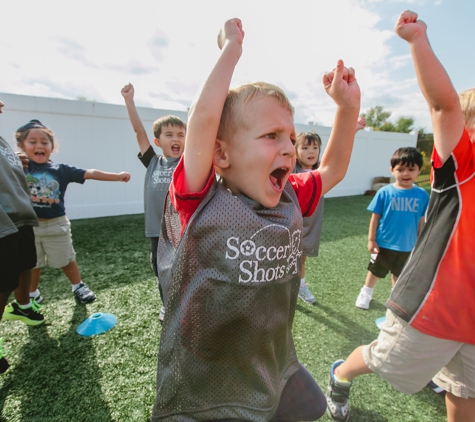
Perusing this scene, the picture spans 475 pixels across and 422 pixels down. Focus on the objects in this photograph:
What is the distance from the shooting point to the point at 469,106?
152cm

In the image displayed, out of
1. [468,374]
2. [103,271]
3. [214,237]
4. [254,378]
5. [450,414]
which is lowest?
[103,271]

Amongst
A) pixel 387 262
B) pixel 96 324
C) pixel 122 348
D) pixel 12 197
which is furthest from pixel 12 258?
pixel 387 262

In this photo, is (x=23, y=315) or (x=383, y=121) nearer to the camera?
(x=23, y=315)

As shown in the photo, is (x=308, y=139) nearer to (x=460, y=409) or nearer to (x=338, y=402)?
(x=338, y=402)

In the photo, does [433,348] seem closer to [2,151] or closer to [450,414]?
[450,414]

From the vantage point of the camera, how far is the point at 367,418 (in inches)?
72.2

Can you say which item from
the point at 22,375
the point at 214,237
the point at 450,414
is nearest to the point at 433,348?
the point at 450,414

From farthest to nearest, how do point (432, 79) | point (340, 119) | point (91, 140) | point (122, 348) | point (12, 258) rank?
point (91, 140) < point (122, 348) < point (12, 258) < point (340, 119) < point (432, 79)

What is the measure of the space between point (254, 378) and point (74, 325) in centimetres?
227

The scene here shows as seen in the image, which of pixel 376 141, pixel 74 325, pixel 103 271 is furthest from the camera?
pixel 376 141

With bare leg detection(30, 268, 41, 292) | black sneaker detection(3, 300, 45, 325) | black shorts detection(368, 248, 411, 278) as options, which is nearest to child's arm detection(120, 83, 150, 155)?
bare leg detection(30, 268, 41, 292)

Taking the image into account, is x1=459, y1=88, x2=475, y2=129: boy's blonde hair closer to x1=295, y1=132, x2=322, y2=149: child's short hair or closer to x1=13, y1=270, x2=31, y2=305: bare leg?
x1=295, y1=132, x2=322, y2=149: child's short hair

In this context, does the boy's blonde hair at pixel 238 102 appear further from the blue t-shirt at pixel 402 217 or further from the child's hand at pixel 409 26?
the blue t-shirt at pixel 402 217

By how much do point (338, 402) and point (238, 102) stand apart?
1.85 metres
